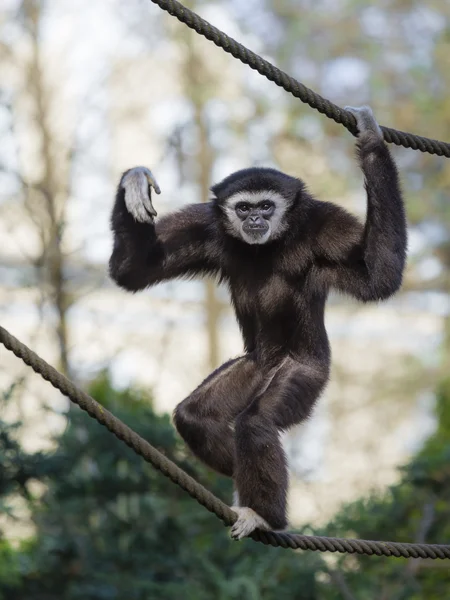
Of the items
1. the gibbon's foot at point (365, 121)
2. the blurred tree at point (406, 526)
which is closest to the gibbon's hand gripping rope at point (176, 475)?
the gibbon's foot at point (365, 121)

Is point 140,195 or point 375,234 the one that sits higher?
point 140,195

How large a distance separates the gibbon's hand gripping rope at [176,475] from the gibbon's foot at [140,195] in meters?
1.33

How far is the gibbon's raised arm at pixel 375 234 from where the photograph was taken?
4.82 meters

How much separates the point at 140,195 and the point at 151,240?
394mm

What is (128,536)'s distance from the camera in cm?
976

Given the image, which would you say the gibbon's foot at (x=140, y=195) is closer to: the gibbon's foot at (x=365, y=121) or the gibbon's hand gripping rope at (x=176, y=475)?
the gibbon's foot at (x=365, y=121)

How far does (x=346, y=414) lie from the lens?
15742mm

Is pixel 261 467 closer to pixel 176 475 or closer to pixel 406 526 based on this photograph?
pixel 176 475

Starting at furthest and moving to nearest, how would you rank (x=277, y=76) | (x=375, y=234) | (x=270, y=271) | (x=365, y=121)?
(x=270, y=271) < (x=365, y=121) < (x=375, y=234) < (x=277, y=76)

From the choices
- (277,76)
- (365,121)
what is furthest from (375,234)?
(277,76)

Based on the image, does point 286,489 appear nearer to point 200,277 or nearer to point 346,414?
point 200,277

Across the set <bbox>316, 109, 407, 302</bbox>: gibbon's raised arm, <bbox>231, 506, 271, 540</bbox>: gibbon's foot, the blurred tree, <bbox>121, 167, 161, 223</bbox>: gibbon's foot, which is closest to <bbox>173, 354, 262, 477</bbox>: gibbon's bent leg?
<bbox>231, 506, 271, 540</bbox>: gibbon's foot

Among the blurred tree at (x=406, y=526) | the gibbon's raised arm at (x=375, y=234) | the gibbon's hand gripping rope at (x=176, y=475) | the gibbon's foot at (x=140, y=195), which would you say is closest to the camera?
the gibbon's hand gripping rope at (x=176, y=475)

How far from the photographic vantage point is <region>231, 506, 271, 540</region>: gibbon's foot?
4574mm
